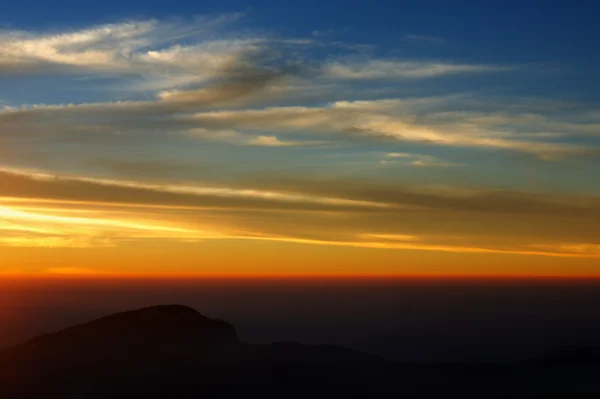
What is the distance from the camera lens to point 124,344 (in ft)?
195

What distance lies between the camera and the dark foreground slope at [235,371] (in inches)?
1815

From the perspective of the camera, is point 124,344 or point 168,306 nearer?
point 124,344

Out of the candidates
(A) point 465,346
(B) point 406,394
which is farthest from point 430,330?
(B) point 406,394

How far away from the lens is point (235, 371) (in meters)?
49.1

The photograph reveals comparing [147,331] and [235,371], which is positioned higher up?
[147,331]

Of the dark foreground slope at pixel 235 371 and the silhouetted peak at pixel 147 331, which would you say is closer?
the dark foreground slope at pixel 235 371

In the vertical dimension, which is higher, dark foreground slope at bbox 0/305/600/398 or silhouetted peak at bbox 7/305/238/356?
silhouetted peak at bbox 7/305/238/356

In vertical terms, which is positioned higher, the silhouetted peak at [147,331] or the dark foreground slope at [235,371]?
the silhouetted peak at [147,331]

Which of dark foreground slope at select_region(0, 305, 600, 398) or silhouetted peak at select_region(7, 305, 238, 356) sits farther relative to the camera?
silhouetted peak at select_region(7, 305, 238, 356)

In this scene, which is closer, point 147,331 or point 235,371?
point 235,371

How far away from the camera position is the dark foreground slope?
46094 mm

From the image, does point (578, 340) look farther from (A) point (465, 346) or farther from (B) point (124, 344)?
(B) point (124, 344)

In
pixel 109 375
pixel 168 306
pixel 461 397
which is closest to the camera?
pixel 461 397

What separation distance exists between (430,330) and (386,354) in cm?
6137
